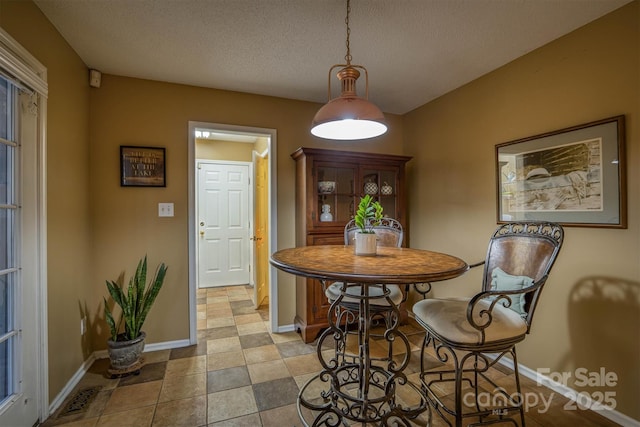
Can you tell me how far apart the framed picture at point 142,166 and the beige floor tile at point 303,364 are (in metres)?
1.83

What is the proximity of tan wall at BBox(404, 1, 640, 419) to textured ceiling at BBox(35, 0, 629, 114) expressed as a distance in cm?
17

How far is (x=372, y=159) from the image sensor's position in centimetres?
286

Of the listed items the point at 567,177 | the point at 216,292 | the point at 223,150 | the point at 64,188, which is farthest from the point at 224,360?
the point at 223,150

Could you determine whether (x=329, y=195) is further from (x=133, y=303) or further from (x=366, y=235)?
(x=133, y=303)

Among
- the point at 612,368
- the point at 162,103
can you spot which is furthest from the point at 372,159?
the point at 612,368

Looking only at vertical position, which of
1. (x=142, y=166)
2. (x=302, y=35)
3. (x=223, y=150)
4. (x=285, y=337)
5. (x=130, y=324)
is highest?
(x=302, y=35)

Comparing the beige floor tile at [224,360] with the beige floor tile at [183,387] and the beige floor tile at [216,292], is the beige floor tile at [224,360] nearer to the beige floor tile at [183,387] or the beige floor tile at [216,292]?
the beige floor tile at [183,387]

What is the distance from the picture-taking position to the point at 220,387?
1.95m

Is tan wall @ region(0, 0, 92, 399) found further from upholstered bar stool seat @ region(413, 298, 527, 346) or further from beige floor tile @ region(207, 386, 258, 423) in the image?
upholstered bar stool seat @ region(413, 298, 527, 346)

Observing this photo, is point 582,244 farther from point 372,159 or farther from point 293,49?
point 293,49

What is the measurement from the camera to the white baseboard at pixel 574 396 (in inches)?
63.1

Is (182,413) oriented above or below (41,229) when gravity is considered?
below

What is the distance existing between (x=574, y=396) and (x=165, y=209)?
3256 millimetres

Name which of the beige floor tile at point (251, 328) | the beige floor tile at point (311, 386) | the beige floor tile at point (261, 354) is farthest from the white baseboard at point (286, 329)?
the beige floor tile at point (311, 386)
